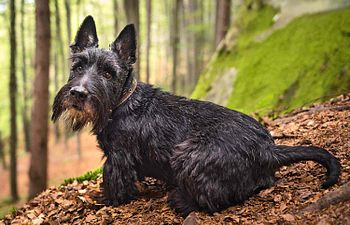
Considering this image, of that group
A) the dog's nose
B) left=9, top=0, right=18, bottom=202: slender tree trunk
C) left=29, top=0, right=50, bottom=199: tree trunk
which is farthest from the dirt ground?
the dog's nose

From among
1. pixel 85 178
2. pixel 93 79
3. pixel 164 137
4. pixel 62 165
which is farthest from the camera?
pixel 62 165

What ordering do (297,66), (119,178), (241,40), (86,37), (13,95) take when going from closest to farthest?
(119,178), (86,37), (297,66), (241,40), (13,95)

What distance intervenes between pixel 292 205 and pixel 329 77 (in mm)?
4533

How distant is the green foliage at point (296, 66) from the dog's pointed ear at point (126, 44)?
13.2 feet

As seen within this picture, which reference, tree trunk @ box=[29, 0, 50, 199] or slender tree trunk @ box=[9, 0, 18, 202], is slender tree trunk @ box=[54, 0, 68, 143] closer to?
slender tree trunk @ box=[9, 0, 18, 202]

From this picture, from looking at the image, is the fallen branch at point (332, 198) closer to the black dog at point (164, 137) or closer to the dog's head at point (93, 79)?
the black dog at point (164, 137)

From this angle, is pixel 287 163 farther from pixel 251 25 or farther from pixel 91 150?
pixel 91 150

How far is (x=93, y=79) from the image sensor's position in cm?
443

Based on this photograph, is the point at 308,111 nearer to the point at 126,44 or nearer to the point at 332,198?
the point at 332,198

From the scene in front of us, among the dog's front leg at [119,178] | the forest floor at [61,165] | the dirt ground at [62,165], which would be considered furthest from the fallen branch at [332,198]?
the dirt ground at [62,165]

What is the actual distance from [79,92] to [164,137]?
3.81ft

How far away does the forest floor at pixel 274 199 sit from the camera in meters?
3.76

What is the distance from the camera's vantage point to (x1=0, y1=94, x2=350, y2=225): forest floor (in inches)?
148

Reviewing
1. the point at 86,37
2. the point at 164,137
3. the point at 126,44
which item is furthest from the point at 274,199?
the point at 86,37
